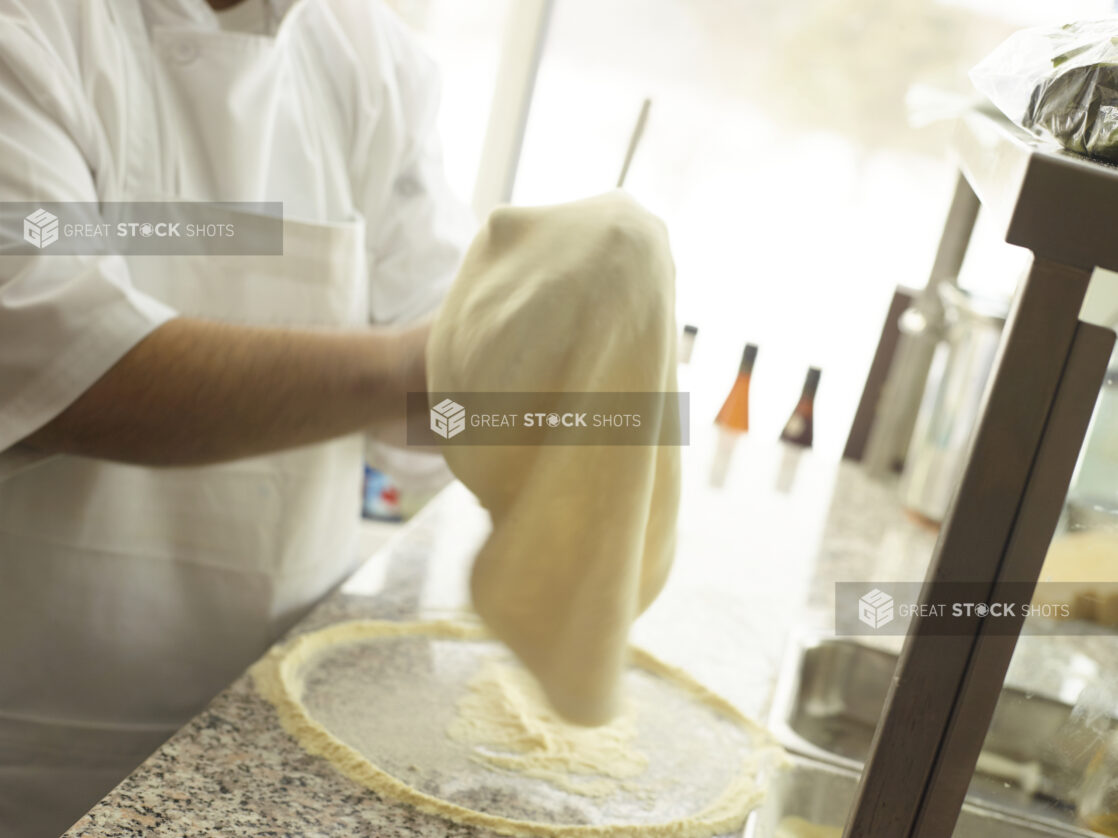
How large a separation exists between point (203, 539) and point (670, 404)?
0.51 m

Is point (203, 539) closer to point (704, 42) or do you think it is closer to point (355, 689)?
point (355, 689)

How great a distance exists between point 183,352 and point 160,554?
0.26 meters

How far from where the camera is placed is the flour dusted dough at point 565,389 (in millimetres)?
622

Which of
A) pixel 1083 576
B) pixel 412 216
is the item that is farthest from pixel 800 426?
pixel 1083 576

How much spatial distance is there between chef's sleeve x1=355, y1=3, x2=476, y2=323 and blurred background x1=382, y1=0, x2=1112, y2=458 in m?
0.93

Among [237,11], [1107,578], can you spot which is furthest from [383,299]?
[1107,578]

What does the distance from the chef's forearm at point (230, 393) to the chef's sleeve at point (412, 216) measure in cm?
37

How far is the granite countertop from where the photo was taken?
629 mm

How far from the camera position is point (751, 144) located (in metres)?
2.12
